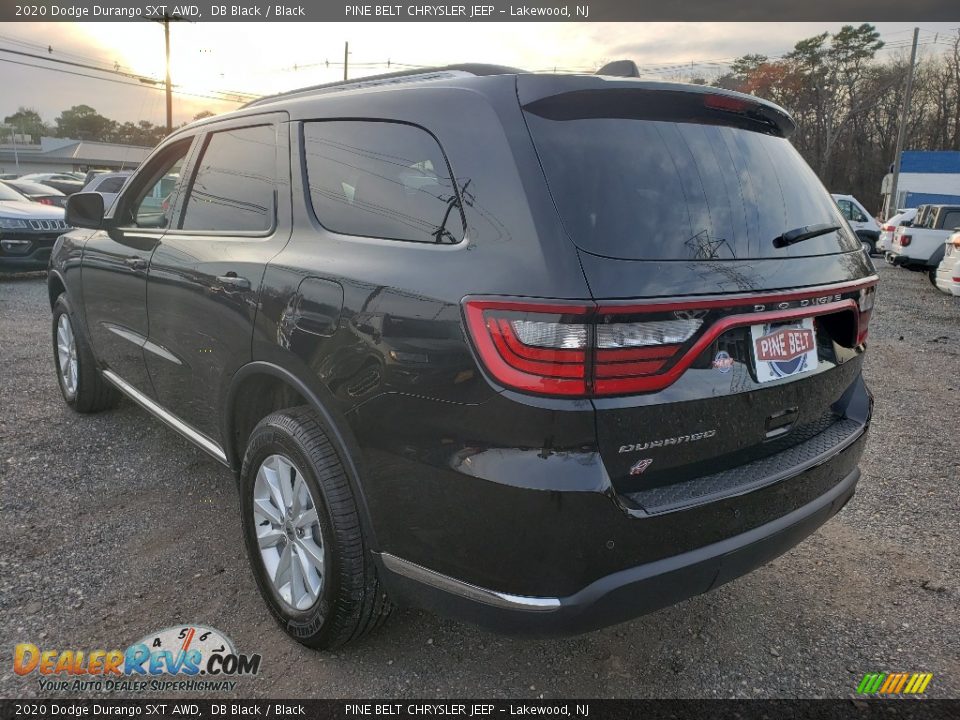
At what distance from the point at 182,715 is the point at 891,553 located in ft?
9.67

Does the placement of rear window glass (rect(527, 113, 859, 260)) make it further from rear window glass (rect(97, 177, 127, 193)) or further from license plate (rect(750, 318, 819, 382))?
rear window glass (rect(97, 177, 127, 193))

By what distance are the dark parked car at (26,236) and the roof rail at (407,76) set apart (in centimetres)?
947

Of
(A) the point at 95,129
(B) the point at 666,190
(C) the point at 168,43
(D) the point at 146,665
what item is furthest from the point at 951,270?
(A) the point at 95,129

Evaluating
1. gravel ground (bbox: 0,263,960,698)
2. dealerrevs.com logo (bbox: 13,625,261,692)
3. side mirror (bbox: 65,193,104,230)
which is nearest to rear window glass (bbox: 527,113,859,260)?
gravel ground (bbox: 0,263,960,698)

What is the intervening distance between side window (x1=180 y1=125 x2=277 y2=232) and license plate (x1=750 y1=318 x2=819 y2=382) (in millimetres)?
1756

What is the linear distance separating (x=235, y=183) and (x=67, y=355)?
263 centimetres

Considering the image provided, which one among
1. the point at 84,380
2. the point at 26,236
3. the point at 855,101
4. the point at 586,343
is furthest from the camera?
the point at 855,101

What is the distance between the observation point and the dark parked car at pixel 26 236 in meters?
10.3

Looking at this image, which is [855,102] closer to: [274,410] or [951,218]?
[951,218]

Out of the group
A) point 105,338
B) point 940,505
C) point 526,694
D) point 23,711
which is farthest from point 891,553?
point 105,338

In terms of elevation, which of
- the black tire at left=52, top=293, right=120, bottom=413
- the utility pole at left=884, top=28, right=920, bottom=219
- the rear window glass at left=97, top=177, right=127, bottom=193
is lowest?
the black tire at left=52, top=293, right=120, bottom=413

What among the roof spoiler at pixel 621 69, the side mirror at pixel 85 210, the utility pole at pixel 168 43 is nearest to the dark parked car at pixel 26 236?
the side mirror at pixel 85 210

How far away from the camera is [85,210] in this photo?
391 cm

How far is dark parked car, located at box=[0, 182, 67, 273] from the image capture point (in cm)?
1026
